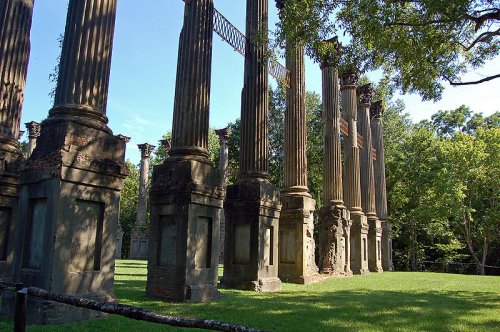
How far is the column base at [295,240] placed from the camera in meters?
15.6

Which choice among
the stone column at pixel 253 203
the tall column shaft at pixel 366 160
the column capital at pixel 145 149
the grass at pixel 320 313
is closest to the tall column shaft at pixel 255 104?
the stone column at pixel 253 203

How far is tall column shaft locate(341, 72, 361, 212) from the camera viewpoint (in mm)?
24266

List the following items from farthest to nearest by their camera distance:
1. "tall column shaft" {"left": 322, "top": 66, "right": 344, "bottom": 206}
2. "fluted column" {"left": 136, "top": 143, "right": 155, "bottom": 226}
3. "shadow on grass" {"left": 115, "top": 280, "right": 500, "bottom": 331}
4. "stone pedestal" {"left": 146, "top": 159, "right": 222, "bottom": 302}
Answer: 1. "fluted column" {"left": 136, "top": 143, "right": 155, "bottom": 226}
2. "tall column shaft" {"left": 322, "top": 66, "right": 344, "bottom": 206}
3. "stone pedestal" {"left": 146, "top": 159, "right": 222, "bottom": 302}
4. "shadow on grass" {"left": 115, "top": 280, "right": 500, "bottom": 331}

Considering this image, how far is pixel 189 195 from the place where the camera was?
9539mm

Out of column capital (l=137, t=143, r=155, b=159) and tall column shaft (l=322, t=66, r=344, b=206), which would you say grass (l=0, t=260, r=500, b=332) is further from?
column capital (l=137, t=143, r=155, b=159)

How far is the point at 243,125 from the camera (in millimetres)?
13508

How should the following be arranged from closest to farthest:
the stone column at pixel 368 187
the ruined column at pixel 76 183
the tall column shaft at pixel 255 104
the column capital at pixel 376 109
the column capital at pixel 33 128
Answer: the ruined column at pixel 76 183 → the tall column shaft at pixel 255 104 → the stone column at pixel 368 187 → the column capital at pixel 376 109 → the column capital at pixel 33 128

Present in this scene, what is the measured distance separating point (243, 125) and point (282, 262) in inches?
235

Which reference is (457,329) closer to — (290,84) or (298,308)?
(298,308)

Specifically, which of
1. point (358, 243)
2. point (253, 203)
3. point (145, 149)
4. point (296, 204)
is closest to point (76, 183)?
point (253, 203)

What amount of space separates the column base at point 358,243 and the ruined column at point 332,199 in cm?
267

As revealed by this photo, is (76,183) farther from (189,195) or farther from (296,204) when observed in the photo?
(296,204)

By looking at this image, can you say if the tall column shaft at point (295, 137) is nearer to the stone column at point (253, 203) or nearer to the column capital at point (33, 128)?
the stone column at point (253, 203)

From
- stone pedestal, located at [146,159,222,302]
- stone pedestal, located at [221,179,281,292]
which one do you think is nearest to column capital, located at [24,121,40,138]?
stone pedestal, located at [221,179,281,292]
